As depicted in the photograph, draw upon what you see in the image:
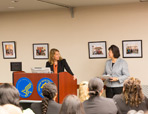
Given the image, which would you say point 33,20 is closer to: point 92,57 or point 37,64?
point 37,64

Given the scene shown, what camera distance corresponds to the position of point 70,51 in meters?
8.19

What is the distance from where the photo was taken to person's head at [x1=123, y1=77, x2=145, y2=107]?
381 centimetres

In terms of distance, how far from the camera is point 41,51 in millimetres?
8586

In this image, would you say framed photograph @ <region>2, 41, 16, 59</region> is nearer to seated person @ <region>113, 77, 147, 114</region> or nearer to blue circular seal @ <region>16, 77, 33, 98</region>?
blue circular seal @ <region>16, 77, 33, 98</region>

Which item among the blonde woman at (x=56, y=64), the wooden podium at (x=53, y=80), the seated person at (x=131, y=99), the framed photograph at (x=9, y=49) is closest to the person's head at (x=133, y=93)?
the seated person at (x=131, y=99)

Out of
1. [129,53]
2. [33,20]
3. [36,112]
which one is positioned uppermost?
[33,20]

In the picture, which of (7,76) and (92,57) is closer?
(92,57)

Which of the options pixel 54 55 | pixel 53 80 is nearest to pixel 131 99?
pixel 53 80

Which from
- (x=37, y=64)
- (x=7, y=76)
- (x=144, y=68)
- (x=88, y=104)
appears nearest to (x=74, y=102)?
(x=88, y=104)

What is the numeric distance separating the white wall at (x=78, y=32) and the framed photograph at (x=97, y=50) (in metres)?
0.11

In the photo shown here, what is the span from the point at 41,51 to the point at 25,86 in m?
3.14

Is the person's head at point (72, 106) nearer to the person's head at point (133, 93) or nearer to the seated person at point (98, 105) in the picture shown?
the seated person at point (98, 105)

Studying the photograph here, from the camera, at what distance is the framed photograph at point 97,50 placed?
25.7ft

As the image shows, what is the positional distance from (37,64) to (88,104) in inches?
201
